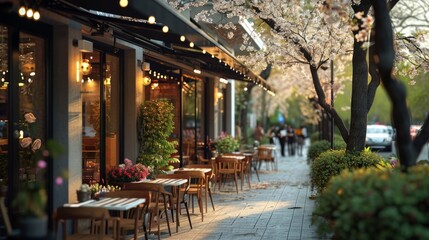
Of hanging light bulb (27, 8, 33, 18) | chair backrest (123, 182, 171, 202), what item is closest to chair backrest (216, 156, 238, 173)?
chair backrest (123, 182, 171, 202)

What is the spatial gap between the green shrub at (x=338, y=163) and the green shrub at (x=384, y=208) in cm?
455

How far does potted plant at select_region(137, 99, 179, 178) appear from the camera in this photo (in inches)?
486

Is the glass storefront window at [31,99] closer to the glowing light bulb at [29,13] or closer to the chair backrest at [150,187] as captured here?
the glowing light bulb at [29,13]

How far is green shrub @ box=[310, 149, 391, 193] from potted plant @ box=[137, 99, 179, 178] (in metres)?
3.05

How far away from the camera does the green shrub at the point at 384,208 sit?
4918 mm

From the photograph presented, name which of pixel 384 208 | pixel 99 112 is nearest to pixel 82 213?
pixel 384 208

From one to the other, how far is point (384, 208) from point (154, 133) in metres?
7.91

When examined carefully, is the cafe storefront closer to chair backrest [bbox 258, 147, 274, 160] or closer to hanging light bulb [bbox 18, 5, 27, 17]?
hanging light bulb [bbox 18, 5, 27, 17]

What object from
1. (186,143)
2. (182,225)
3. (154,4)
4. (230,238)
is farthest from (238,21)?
(154,4)

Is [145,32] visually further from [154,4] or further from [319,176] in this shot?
[319,176]

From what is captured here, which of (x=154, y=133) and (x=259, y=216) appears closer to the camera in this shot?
(x=259, y=216)

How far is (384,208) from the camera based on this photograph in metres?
4.97

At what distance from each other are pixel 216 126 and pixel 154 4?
14.5 meters

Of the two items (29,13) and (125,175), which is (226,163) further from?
(29,13)
